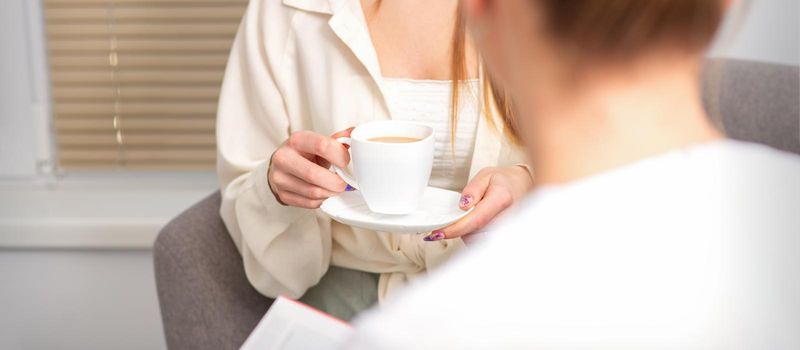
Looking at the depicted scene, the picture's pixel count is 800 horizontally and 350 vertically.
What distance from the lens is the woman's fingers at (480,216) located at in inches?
38.3

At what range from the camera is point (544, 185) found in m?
0.51

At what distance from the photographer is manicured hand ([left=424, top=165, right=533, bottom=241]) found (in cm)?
97

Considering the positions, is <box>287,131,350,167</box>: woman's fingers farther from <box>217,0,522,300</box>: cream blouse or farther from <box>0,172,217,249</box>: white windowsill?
<box>0,172,217,249</box>: white windowsill

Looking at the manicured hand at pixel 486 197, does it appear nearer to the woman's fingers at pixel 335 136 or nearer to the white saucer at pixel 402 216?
the white saucer at pixel 402 216

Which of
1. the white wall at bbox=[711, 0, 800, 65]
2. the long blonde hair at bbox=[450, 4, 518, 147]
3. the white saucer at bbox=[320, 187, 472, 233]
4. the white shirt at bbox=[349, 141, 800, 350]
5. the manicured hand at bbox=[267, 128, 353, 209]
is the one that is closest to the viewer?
the white shirt at bbox=[349, 141, 800, 350]

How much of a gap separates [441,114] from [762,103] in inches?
19.6

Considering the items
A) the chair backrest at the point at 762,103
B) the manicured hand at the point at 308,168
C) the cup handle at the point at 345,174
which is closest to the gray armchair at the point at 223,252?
the chair backrest at the point at 762,103

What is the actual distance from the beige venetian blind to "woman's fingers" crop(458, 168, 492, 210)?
3.13ft

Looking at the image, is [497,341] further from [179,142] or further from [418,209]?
[179,142]

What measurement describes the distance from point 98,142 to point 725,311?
1.71m

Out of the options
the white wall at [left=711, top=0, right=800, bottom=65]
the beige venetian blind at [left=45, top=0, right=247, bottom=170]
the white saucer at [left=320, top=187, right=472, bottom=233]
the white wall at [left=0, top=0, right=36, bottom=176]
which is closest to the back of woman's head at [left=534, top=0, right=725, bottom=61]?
the white saucer at [left=320, top=187, right=472, bottom=233]

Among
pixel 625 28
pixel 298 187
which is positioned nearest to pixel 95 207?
pixel 298 187

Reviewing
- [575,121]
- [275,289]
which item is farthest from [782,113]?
[575,121]

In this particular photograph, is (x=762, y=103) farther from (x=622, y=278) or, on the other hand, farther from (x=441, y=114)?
(x=622, y=278)
